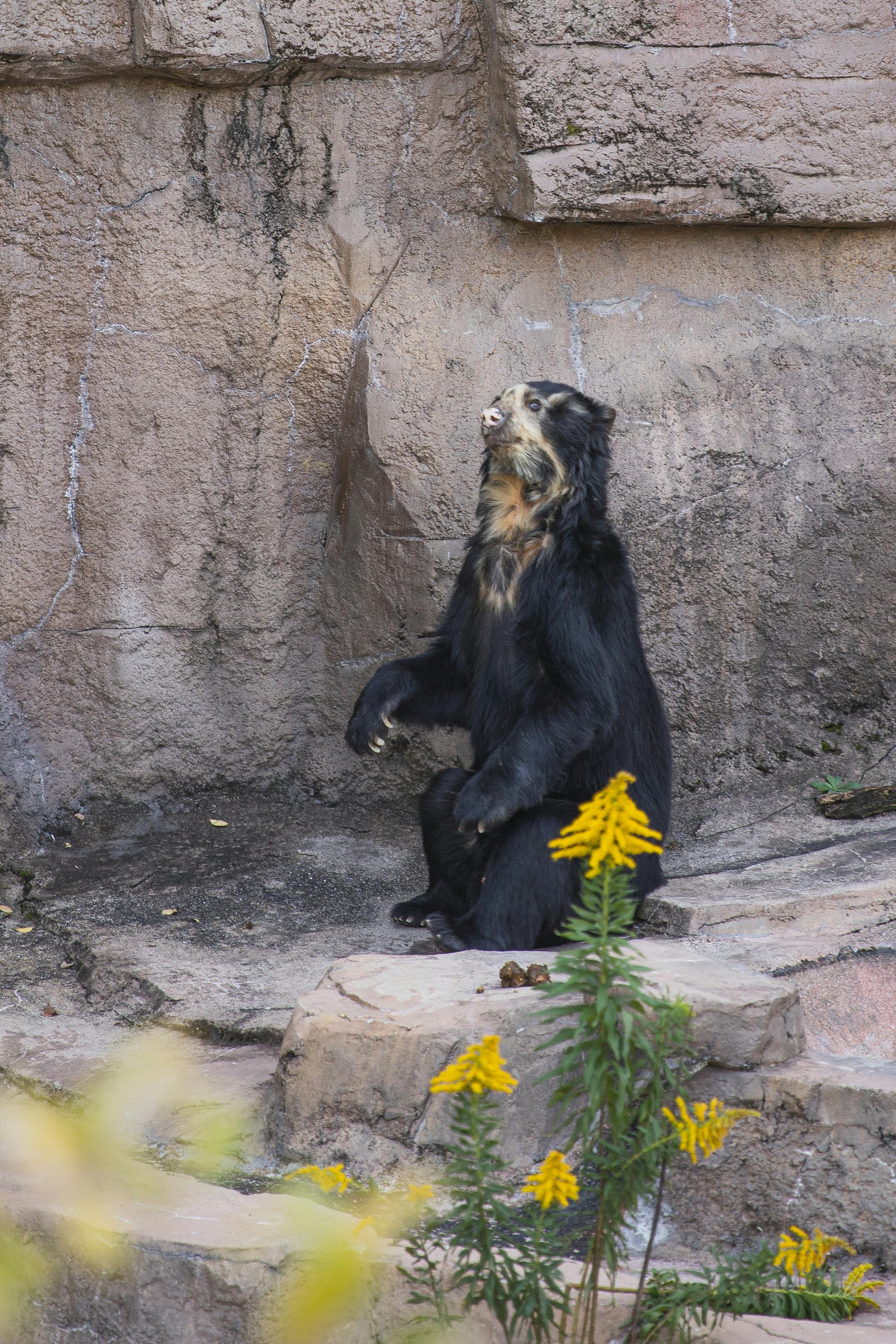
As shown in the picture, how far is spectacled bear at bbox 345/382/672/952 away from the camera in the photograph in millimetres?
3975

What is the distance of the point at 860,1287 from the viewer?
2504 millimetres

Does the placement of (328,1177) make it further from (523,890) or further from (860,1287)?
(523,890)

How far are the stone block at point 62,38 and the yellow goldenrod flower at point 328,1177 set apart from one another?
347 centimetres

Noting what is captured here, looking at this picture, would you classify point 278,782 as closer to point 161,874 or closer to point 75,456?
point 161,874

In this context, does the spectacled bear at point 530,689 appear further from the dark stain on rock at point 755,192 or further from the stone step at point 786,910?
the dark stain on rock at point 755,192

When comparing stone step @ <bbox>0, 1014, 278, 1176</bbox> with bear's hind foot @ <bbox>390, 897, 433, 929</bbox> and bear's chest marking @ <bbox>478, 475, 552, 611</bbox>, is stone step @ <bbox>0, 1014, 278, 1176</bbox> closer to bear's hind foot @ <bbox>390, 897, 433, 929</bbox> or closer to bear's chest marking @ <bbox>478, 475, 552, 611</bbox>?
bear's hind foot @ <bbox>390, 897, 433, 929</bbox>

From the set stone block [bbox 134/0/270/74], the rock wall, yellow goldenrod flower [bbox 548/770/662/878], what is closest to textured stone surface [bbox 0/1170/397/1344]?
yellow goldenrod flower [bbox 548/770/662/878]

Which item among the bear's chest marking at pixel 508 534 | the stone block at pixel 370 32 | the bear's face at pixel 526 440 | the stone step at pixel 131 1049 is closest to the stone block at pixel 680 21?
the stone block at pixel 370 32

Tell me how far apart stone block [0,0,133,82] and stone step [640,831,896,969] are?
10.3 feet

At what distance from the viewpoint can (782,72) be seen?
4.82 metres

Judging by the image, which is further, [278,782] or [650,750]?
[278,782]

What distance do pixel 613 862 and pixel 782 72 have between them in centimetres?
367

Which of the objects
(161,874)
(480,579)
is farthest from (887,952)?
(161,874)

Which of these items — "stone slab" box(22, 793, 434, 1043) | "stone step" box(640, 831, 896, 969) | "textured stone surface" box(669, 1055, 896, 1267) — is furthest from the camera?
"stone step" box(640, 831, 896, 969)
